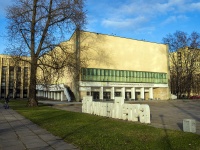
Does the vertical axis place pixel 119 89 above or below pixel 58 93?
above

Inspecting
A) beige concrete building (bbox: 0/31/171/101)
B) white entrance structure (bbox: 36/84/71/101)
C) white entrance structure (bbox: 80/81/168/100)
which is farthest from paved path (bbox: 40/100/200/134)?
white entrance structure (bbox: 80/81/168/100)

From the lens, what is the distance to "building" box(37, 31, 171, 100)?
5182 cm

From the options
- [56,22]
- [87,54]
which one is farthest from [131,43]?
[56,22]

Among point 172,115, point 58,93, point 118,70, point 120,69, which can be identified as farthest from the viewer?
point 58,93

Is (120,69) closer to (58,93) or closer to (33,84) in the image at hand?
(58,93)

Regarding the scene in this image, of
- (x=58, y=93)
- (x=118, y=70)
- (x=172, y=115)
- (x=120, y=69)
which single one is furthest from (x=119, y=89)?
(x=172, y=115)

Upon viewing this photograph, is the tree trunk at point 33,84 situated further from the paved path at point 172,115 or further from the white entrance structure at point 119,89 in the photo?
the white entrance structure at point 119,89

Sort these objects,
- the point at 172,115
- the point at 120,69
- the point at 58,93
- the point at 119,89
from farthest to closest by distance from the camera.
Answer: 1. the point at 58,93
2. the point at 119,89
3. the point at 120,69
4. the point at 172,115

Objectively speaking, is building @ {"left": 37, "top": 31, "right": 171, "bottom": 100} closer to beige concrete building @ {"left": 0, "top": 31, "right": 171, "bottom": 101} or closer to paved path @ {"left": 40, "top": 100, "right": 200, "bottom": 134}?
beige concrete building @ {"left": 0, "top": 31, "right": 171, "bottom": 101}

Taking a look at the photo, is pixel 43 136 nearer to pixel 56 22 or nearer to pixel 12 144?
pixel 12 144

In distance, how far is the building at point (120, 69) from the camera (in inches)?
2040

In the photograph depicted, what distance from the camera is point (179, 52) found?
67.2 meters

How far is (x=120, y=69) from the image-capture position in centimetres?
5766

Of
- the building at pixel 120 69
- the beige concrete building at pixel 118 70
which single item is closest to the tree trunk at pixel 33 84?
the beige concrete building at pixel 118 70
